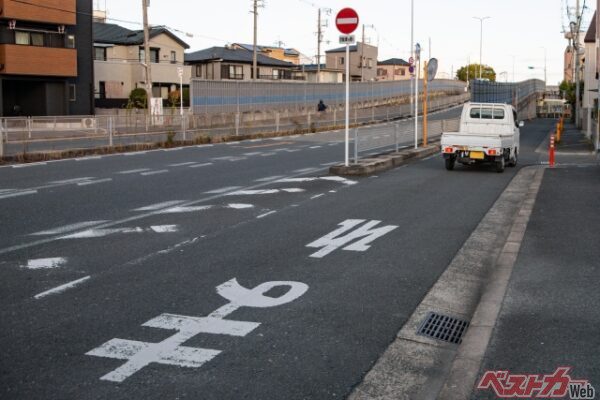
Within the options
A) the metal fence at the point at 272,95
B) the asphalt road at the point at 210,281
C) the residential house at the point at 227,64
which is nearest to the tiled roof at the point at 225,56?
the residential house at the point at 227,64

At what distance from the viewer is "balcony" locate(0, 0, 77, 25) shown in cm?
3862

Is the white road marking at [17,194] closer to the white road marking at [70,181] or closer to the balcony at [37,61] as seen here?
the white road marking at [70,181]

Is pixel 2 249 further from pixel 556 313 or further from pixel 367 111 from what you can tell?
pixel 367 111

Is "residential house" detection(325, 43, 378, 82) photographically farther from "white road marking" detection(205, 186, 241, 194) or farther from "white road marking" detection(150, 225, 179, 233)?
"white road marking" detection(150, 225, 179, 233)

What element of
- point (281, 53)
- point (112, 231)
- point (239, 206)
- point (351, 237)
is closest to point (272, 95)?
point (239, 206)

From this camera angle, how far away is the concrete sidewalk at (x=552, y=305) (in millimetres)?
4555

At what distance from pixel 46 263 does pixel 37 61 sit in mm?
36675

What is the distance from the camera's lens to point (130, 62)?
5525 centimetres

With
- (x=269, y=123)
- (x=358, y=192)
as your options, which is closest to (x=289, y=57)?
(x=269, y=123)

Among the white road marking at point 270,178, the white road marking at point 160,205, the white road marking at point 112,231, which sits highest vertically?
the white road marking at point 270,178

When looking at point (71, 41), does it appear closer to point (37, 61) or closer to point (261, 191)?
point (37, 61)

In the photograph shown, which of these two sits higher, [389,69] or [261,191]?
[389,69]

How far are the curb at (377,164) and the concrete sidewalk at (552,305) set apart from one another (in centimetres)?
647

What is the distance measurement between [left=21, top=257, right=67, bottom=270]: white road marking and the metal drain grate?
3949 mm
